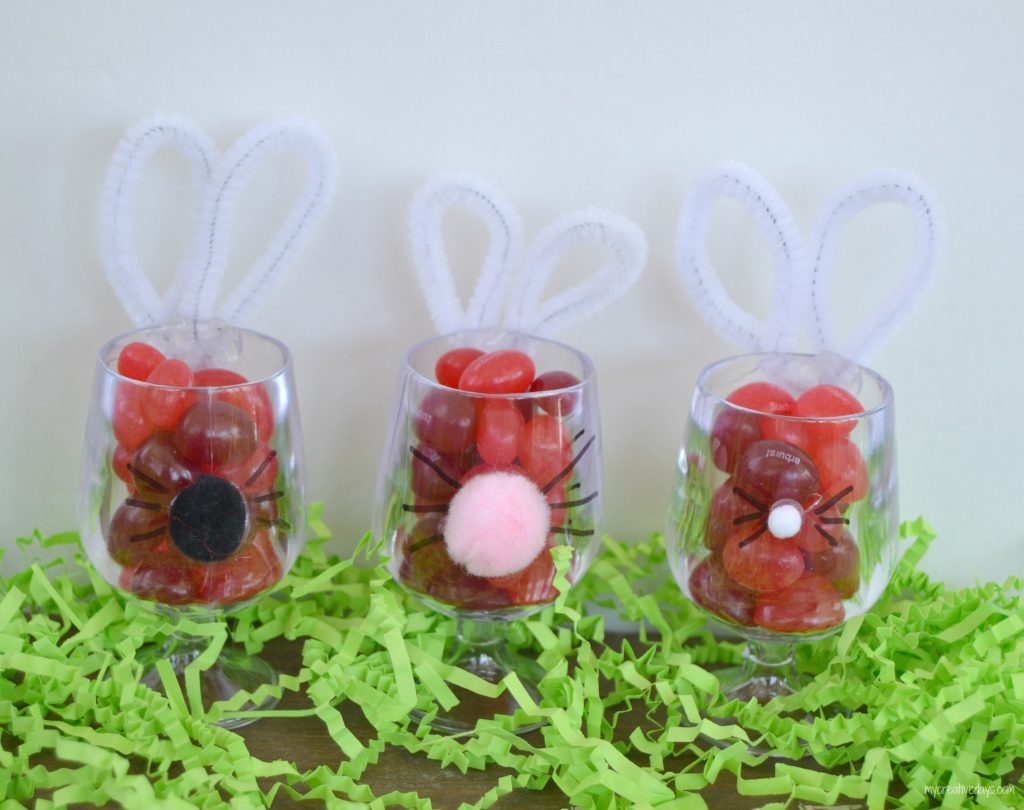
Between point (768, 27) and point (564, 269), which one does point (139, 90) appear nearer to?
point (564, 269)

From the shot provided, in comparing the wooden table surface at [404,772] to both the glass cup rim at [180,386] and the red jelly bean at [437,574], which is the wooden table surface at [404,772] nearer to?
the red jelly bean at [437,574]

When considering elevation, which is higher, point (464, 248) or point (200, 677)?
point (464, 248)

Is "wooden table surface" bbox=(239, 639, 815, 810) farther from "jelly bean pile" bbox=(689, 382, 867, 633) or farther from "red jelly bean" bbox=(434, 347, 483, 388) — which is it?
"red jelly bean" bbox=(434, 347, 483, 388)

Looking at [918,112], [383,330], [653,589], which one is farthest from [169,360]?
[918,112]

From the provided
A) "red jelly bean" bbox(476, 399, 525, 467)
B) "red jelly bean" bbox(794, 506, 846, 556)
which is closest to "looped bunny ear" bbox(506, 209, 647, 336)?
Answer: "red jelly bean" bbox(476, 399, 525, 467)

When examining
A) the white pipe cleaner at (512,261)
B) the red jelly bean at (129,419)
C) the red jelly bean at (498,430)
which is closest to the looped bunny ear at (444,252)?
the white pipe cleaner at (512,261)
